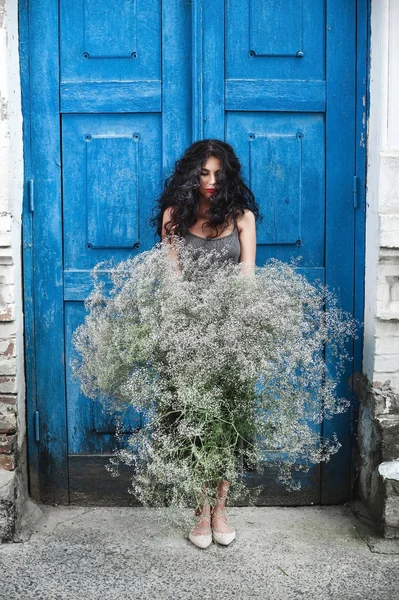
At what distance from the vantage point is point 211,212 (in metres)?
3.81

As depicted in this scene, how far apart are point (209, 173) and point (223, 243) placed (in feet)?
Result: 1.07

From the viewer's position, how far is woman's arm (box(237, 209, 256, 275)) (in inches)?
151

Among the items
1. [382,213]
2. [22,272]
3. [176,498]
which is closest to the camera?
[176,498]

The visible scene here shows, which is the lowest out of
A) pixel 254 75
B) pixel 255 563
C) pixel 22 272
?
pixel 255 563

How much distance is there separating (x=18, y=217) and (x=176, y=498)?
5.30 feet

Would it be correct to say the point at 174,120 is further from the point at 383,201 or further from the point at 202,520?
the point at 202,520

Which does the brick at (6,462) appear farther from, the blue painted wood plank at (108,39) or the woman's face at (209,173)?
the blue painted wood plank at (108,39)

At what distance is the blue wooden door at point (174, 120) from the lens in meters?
4.13

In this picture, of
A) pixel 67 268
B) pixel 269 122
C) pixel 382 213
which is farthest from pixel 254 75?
pixel 67 268

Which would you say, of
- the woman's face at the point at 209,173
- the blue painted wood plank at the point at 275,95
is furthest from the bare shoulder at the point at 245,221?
the blue painted wood plank at the point at 275,95

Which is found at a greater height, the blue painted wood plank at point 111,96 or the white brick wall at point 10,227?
the blue painted wood plank at point 111,96

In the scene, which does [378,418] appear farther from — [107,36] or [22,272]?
[107,36]

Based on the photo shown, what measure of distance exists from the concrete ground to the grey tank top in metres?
1.34

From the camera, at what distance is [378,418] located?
13.2 feet
